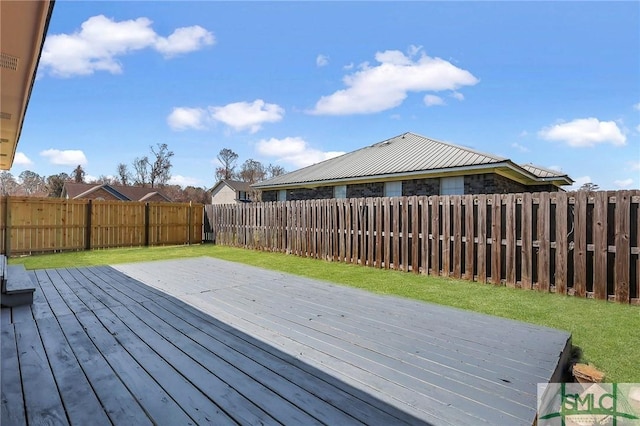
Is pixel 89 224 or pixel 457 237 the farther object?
pixel 89 224

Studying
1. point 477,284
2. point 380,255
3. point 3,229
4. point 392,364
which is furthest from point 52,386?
point 3,229

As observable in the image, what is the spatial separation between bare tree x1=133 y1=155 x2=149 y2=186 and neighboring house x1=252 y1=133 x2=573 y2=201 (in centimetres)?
3239

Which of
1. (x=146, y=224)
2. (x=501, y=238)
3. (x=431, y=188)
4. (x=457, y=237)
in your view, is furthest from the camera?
(x=146, y=224)

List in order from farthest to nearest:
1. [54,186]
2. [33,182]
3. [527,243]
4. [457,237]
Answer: [33,182]
[54,186]
[457,237]
[527,243]

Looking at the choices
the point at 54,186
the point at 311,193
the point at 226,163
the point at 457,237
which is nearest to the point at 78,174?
the point at 54,186

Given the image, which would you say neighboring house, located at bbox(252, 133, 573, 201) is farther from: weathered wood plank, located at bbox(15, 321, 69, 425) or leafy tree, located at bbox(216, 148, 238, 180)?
leafy tree, located at bbox(216, 148, 238, 180)

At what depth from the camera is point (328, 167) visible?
16266 mm

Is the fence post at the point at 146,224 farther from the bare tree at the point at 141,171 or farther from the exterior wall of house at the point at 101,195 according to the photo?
the bare tree at the point at 141,171

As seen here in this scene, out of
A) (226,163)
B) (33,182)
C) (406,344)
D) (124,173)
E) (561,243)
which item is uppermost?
(226,163)

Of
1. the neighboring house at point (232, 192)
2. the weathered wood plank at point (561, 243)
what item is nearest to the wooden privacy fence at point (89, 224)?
the weathered wood plank at point (561, 243)

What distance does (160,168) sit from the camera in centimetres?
4247

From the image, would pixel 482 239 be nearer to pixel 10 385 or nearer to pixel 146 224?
pixel 10 385

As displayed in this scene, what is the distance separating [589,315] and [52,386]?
5700 mm

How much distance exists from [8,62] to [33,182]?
1876 inches
